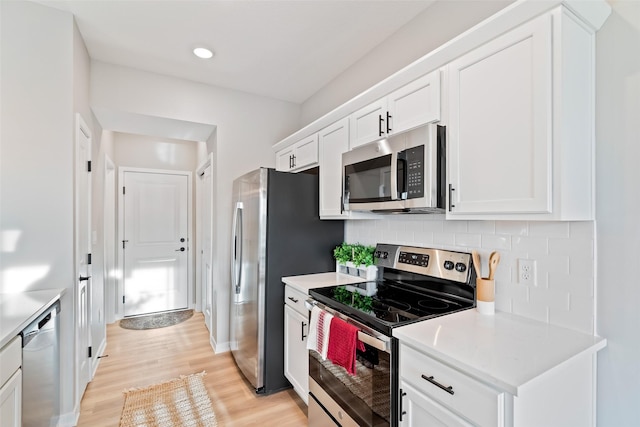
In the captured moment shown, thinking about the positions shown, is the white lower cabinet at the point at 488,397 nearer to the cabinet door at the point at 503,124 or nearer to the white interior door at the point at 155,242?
the cabinet door at the point at 503,124

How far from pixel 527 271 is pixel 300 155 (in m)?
2.09

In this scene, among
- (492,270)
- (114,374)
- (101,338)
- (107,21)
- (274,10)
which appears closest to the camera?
(492,270)

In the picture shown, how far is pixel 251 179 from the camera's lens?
2582 mm

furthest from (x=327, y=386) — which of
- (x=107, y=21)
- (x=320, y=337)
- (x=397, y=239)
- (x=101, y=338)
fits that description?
(x=107, y=21)

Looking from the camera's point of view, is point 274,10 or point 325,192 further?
point 325,192

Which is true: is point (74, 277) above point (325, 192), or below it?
below

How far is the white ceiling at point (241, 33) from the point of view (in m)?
2.02

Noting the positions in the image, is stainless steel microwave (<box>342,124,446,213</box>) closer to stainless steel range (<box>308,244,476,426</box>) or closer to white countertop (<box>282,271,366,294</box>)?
stainless steel range (<box>308,244,476,426</box>)

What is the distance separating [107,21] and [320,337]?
268 cm

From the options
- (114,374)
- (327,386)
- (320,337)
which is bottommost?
(114,374)

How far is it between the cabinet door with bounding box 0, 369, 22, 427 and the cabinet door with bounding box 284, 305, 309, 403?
1487 mm

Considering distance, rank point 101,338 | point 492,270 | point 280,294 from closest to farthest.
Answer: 1. point 492,270
2. point 280,294
3. point 101,338

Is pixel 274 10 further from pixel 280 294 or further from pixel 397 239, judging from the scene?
pixel 280 294

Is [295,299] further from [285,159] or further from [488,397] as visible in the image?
[285,159]
